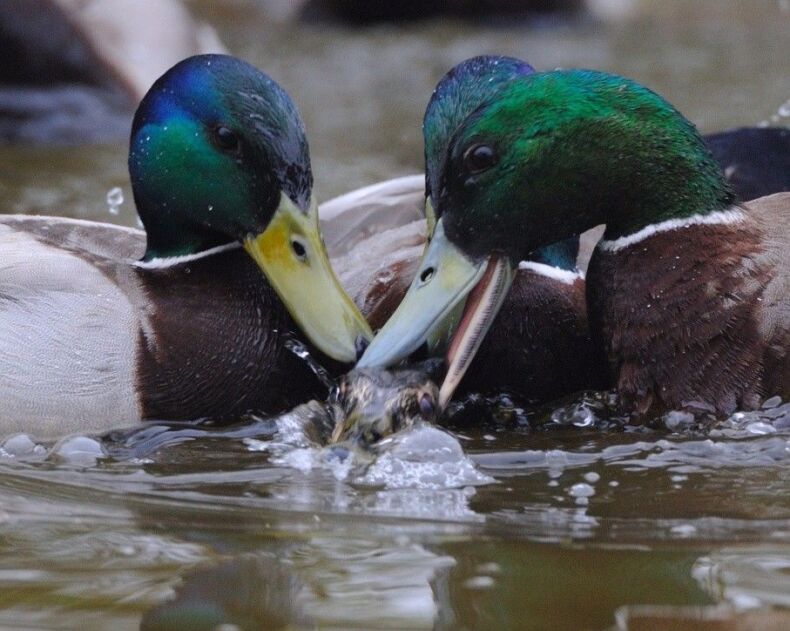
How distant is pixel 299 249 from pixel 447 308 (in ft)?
1.63

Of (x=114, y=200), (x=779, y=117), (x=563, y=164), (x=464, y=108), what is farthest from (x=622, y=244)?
(x=779, y=117)

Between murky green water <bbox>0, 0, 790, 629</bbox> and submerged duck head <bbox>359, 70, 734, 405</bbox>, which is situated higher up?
submerged duck head <bbox>359, 70, 734, 405</bbox>

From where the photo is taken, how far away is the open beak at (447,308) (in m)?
4.25

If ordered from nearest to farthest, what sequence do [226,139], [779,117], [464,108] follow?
[226,139] < [464,108] < [779,117]

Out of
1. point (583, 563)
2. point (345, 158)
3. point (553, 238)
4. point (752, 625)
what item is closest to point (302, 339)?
point (553, 238)

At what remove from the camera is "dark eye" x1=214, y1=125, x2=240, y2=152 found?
178 inches

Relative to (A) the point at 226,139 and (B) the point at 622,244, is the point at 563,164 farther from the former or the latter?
(A) the point at 226,139

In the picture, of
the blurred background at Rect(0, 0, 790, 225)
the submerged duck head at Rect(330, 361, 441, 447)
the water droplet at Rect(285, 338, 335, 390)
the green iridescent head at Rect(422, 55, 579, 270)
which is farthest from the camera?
the blurred background at Rect(0, 0, 790, 225)

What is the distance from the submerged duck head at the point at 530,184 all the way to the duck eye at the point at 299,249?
35 centimetres

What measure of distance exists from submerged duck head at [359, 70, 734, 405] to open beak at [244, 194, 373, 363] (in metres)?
0.18

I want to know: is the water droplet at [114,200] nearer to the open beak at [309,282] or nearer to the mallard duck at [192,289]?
the mallard duck at [192,289]

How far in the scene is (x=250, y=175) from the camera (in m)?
4.49

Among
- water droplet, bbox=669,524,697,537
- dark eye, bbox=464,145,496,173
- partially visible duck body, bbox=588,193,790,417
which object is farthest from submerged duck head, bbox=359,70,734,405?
water droplet, bbox=669,524,697,537

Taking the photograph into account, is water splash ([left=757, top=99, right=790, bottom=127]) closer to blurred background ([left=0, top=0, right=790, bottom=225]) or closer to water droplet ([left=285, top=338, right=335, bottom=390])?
blurred background ([left=0, top=0, right=790, bottom=225])
